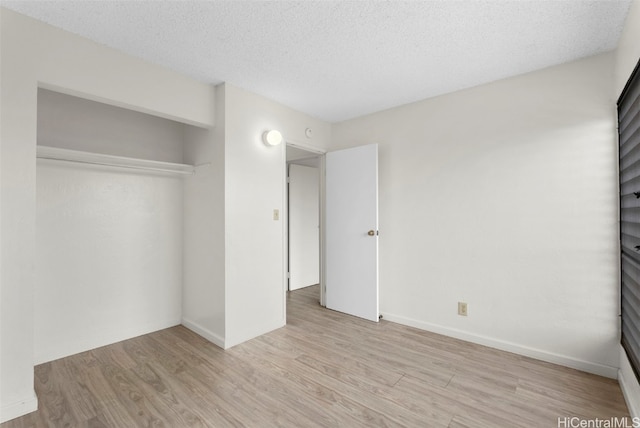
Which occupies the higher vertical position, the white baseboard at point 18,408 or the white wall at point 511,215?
the white wall at point 511,215

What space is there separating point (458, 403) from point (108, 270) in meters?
2.96

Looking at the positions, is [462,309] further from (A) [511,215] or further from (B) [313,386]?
(B) [313,386]

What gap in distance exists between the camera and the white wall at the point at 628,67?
5.14 ft

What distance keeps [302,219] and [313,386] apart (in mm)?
2948

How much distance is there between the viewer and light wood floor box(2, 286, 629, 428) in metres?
1.67

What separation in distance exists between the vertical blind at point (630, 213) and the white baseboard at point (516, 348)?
31 centimetres

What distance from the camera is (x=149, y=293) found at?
2.84m

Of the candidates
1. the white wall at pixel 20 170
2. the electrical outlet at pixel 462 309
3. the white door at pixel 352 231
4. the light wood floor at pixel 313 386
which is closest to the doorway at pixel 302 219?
the white door at pixel 352 231

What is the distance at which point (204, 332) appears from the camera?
9.02 feet

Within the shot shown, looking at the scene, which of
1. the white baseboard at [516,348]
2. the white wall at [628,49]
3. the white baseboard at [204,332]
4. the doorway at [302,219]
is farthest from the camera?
the doorway at [302,219]

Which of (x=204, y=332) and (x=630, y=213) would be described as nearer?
(x=630, y=213)

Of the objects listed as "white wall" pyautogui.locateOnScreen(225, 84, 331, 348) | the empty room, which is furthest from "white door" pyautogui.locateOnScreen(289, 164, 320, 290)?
"white wall" pyautogui.locateOnScreen(225, 84, 331, 348)

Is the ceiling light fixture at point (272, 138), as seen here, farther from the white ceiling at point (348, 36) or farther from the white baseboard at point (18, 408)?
the white baseboard at point (18, 408)

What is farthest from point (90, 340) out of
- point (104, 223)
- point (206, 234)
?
point (206, 234)
